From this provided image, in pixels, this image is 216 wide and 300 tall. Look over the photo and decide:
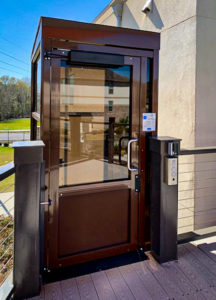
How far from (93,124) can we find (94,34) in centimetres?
79

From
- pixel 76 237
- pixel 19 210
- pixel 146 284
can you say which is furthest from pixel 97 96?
pixel 146 284

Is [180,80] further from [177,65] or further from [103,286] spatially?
[103,286]

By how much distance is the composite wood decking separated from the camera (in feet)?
5.82

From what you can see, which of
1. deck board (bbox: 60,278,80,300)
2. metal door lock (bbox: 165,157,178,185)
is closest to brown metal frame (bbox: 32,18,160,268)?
deck board (bbox: 60,278,80,300)

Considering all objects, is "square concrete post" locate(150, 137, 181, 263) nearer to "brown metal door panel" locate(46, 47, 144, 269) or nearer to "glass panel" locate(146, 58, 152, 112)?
"brown metal door panel" locate(46, 47, 144, 269)

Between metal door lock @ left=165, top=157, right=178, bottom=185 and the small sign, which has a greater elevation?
the small sign

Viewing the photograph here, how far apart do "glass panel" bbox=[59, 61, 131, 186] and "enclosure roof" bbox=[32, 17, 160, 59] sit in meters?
0.22

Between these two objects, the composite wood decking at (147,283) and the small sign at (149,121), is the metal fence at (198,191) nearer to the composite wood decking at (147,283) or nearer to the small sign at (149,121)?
the composite wood decking at (147,283)

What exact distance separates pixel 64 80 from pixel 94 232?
4.72 ft

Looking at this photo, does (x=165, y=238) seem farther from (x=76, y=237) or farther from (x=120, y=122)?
(x=120, y=122)

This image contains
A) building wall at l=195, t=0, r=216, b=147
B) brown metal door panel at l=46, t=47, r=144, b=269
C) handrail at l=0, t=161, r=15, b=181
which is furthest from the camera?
building wall at l=195, t=0, r=216, b=147

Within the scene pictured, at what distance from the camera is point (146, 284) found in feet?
6.22

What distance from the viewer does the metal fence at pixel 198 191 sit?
347 cm

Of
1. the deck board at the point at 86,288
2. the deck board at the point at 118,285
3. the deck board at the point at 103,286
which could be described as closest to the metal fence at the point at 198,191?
the deck board at the point at 118,285
